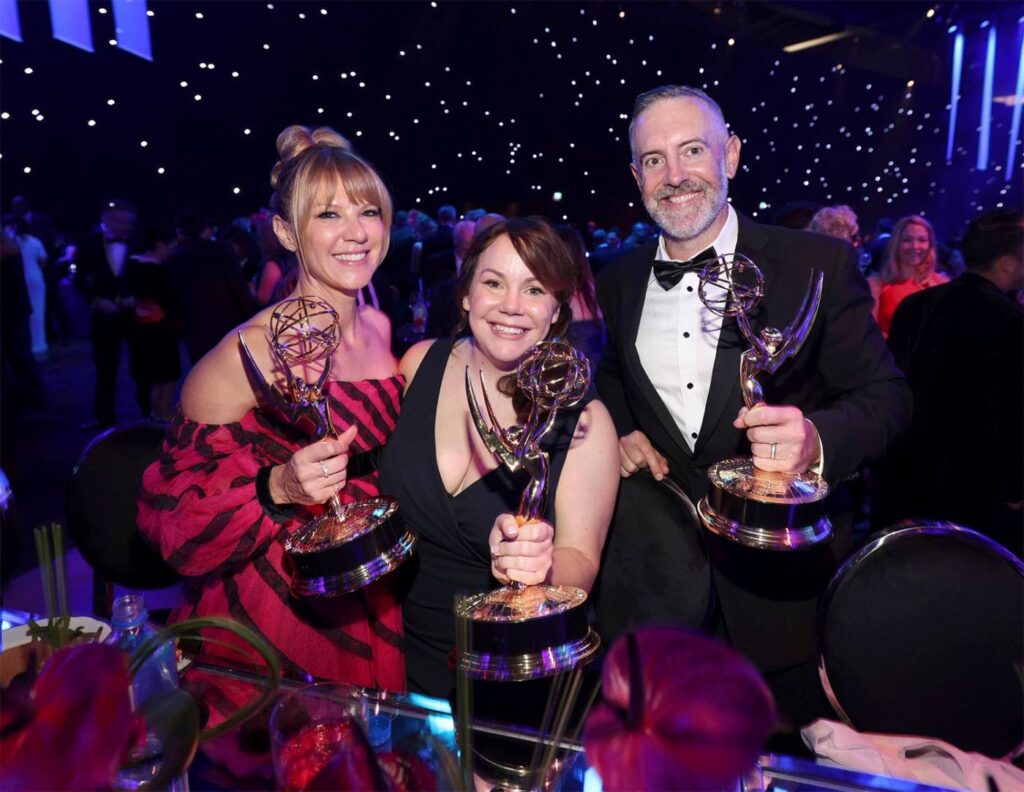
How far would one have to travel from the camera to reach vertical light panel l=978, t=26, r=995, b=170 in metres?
11.0

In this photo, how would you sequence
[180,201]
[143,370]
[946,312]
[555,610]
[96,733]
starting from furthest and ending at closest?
[180,201], [143,370], [946,312], [555,610], [96,733]

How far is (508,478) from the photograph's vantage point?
1.91m

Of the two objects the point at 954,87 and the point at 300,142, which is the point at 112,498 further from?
the point at 954,87

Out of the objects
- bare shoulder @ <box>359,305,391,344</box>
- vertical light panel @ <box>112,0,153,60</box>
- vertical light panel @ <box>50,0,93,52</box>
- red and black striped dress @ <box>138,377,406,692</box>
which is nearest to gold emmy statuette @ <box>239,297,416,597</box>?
red and black striped dress @ <box>138,377,406,692</box>

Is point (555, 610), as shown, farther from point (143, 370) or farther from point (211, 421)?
point (143, 370)

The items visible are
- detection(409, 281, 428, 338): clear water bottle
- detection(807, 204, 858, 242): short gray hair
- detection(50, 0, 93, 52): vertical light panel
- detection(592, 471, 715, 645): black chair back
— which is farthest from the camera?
detection(50, 0, 93, 52): vertical light panel

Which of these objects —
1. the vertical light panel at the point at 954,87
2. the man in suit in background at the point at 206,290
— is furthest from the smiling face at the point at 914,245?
the vertical light panel at the point at 954,87

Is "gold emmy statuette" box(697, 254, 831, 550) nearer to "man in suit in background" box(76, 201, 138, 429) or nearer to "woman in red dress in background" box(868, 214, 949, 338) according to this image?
"woman in red dress in background" box(868, 214, 949, 338)

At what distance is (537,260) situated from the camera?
1784 millimetres

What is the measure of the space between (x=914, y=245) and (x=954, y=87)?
29.2 ft

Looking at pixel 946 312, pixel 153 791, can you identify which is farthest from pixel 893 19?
pixel 153 791

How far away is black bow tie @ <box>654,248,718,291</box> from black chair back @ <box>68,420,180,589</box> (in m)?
1.50

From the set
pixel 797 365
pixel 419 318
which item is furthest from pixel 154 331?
pixel 797 365

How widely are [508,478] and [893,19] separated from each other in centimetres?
1193
